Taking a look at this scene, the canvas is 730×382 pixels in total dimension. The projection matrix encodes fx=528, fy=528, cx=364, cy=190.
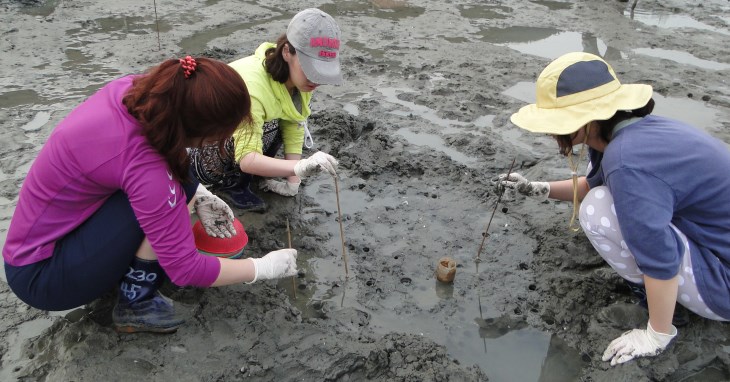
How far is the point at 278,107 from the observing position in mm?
3258

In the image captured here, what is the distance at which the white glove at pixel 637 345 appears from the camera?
2354 millimetres

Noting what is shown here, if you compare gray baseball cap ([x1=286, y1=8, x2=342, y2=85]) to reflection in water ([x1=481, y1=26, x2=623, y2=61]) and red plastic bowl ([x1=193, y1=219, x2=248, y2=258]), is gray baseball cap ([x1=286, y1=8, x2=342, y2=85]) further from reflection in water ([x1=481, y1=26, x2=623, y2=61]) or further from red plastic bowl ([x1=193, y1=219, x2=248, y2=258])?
reflection in water ([x1=481, y1=26, x2=623, y2=61])

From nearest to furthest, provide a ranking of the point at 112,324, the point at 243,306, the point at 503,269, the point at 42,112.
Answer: the point at 112,324
the point at 243,306
the point at 503,269
the point at 42,112

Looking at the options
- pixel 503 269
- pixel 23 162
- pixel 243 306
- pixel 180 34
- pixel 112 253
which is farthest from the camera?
pixel 180 34

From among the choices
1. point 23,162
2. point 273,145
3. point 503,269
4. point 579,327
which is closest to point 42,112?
point 23,162

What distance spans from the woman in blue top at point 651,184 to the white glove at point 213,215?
1.55 meters

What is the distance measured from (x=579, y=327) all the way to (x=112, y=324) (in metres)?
2.32

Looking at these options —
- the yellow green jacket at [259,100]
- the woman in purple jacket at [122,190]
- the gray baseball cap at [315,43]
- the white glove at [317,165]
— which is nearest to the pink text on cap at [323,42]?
the gray baseball cap at [315,43]

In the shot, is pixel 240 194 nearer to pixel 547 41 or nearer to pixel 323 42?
pixel 323 42

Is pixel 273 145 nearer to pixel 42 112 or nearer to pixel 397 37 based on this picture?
pixel 42 112

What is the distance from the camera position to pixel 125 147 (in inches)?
74.4

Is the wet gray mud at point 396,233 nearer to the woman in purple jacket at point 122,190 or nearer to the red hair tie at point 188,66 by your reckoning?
the woman in purple jacket at point 122,190

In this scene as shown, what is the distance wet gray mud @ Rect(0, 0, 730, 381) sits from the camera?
2434 mm

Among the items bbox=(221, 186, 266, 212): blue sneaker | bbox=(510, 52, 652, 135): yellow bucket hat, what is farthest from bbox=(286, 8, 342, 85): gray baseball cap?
bbox=(510, 52, 652, 135): yellow bucket hat
